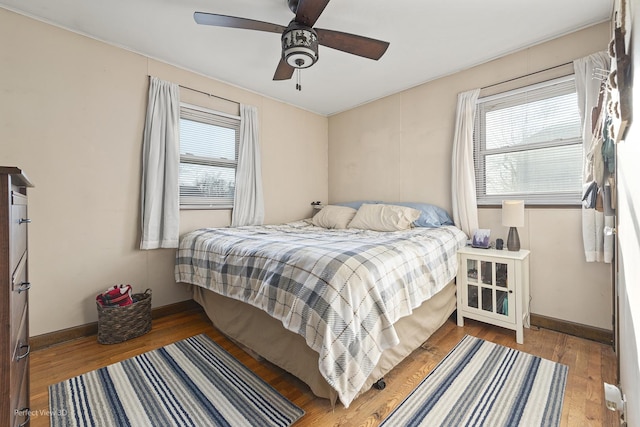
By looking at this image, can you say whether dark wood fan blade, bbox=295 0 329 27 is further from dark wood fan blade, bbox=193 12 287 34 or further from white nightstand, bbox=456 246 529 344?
white nightstand, bbox=456 246 529 344

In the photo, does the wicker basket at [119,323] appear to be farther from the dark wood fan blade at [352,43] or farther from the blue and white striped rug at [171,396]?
the dark wood fan blade at [352,43]

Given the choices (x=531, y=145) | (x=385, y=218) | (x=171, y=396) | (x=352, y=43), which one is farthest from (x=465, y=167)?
(x=171, y=396)

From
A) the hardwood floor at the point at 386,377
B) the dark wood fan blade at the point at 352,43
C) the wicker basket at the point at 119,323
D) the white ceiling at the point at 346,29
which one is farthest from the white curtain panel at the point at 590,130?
the wicker basket at the point at 119,323

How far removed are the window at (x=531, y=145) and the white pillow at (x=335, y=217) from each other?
137cm

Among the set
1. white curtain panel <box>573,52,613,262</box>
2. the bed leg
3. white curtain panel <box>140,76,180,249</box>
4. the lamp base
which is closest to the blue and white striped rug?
the bed leg

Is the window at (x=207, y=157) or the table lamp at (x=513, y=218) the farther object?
the window at (x=207, y=157)

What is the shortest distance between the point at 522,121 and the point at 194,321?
352 cm

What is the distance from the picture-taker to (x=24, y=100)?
2.00 metres

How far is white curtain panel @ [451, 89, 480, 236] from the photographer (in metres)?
2.63

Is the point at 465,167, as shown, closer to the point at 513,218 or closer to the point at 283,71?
the point at 513,218

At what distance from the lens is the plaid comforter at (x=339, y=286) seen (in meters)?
1.28

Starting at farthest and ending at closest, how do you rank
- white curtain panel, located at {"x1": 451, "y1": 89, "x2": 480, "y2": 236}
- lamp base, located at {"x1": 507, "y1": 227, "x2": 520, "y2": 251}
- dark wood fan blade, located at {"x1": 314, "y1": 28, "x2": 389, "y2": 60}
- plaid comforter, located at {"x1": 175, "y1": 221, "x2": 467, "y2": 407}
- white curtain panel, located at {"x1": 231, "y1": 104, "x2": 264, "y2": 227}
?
white curtain panel, located at {"x1": 231, "y1": 104, "x2": 264, "y2": 227}
white curtain panel, located at {"x1": 451, "y1": 89, "x2": 480, "y2": 236}
lamp base, located at {"x1": 507, "y1": 227, "x2": 520, "y2": 251}
dark wood fan blade, located at {"x1": 314, "y1": 28, "x2": 389, "y2": 60}
plaid comforter, located at {"x1": 175, "y1": 221, "x2": 467, "y2": 407}

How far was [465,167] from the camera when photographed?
264 centimetres

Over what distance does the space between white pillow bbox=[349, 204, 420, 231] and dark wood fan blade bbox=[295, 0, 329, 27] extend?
180cm
